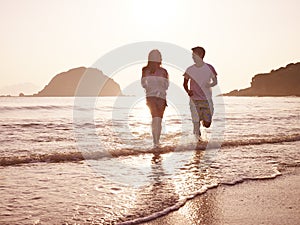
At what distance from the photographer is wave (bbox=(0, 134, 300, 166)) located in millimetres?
6133

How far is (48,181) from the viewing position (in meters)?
4.45

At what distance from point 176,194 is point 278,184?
147 cm

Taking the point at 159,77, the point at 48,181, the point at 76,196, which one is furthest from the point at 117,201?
the point at 159,77

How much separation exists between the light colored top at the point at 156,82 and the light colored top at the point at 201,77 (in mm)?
898

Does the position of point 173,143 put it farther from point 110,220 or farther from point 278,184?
point 110,220

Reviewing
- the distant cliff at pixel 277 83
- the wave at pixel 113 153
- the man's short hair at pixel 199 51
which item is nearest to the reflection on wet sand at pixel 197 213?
the wave at pixel 113 153

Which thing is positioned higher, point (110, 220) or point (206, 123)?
point (206, 123)

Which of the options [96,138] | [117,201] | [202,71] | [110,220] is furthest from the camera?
[96,138]

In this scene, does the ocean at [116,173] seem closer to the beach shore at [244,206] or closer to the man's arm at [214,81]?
the beach shore at [244,206]

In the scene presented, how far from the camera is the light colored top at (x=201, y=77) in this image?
8.78 m

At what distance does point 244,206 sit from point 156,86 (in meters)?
5.21

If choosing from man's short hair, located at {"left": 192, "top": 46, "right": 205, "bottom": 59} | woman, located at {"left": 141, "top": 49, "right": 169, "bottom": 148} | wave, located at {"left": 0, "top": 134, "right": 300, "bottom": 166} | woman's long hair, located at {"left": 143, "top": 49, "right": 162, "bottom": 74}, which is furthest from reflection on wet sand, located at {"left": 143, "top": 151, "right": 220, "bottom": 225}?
man's short hair, located at {"left": 192, "top": 46, "right": 205, "bottom": 59}

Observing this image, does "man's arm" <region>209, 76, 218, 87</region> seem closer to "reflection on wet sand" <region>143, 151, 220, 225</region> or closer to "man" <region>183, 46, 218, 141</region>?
"man" <region>183, 46, 218, 141</region>

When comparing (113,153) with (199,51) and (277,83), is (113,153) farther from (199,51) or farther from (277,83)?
(277,83)
